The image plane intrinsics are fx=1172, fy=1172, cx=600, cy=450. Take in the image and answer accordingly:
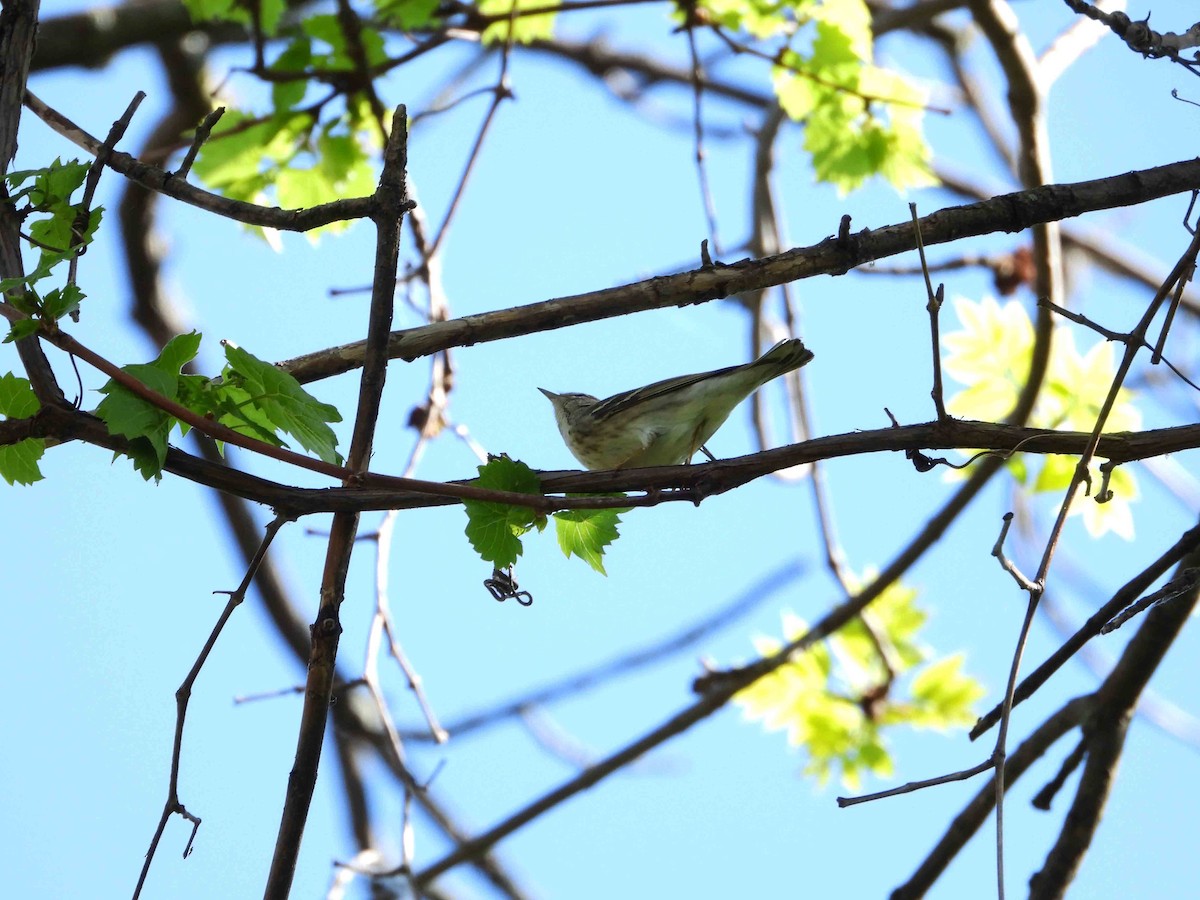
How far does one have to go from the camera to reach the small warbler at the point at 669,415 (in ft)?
12.2

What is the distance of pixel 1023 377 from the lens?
15.9 ft

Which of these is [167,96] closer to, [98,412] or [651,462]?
[651,462]

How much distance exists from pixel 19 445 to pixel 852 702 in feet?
12.8

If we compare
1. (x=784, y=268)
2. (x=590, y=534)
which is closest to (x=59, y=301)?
(x=590, y=534)

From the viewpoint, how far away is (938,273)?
5.58 meters

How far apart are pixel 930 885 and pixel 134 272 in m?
4.49

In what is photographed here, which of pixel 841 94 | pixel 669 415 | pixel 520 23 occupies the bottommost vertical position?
pixel 669 415

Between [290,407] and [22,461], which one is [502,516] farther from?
[22,461]

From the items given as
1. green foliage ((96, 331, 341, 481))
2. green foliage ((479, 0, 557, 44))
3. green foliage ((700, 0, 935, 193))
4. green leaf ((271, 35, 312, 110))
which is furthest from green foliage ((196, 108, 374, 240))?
green foliage ((96, 331, 341, 481))

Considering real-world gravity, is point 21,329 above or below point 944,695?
below

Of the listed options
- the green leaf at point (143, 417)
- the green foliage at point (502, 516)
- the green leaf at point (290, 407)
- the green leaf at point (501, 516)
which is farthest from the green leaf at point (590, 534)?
the green leaf at point (143, 417)

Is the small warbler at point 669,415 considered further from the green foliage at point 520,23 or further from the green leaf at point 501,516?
the green foliage at point 520,23

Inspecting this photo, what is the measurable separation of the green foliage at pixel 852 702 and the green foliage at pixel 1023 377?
89 cm

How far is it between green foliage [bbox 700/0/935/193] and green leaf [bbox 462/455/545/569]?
2.93m
